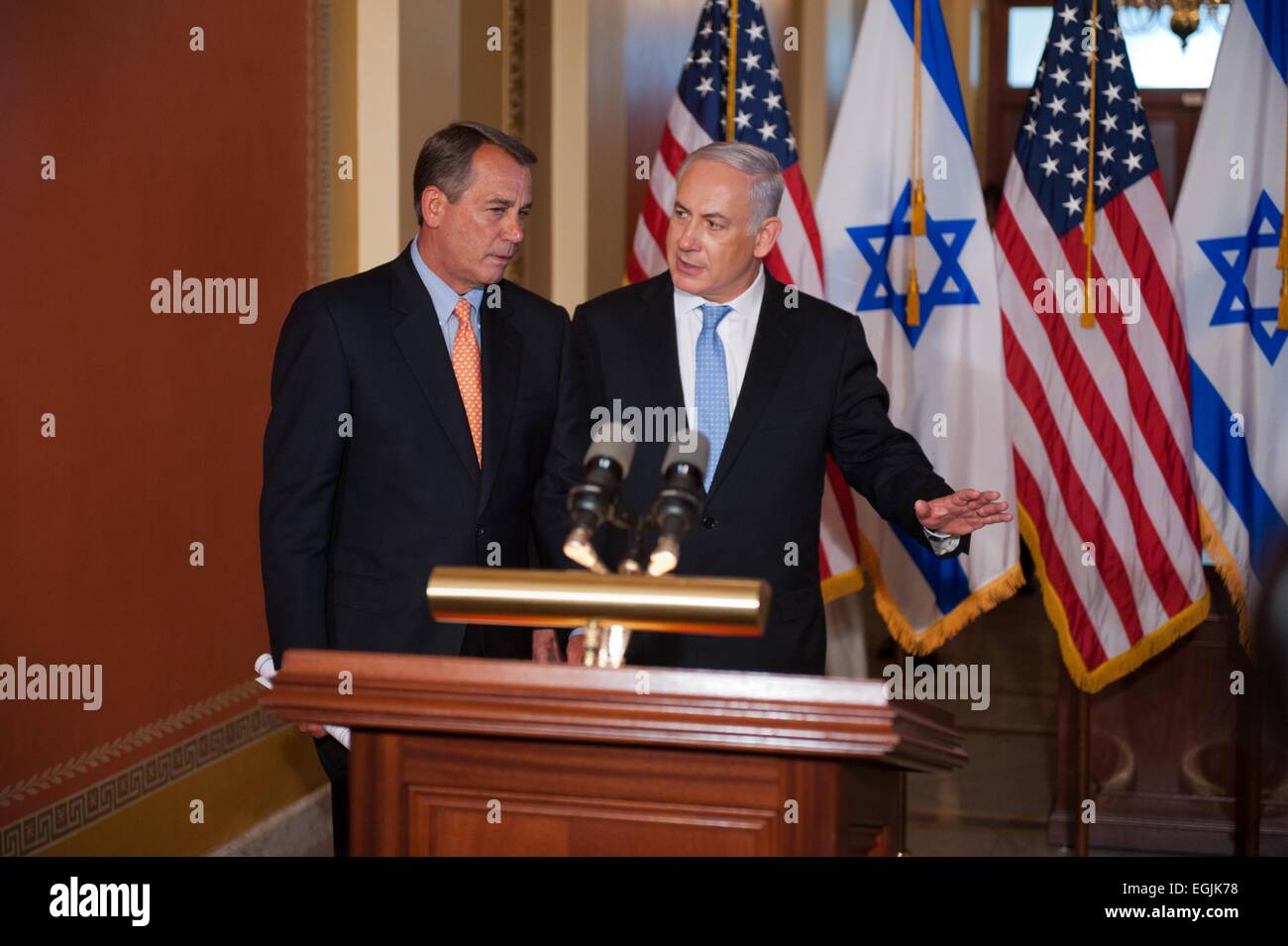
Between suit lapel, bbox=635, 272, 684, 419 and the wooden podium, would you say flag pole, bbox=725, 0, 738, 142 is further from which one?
the wooden podium

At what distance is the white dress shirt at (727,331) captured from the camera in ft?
9.86

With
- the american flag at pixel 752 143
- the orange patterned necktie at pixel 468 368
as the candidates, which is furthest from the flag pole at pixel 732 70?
the orange patterned necktie at pixel 468 368

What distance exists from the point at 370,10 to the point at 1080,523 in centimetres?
251

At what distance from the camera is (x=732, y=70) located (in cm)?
480

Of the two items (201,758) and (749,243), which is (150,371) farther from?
(749,243)

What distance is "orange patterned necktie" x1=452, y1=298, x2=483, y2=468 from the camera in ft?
9.16

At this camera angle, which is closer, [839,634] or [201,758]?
[201,758]

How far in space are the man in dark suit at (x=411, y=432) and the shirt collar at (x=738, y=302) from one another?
0.34 m

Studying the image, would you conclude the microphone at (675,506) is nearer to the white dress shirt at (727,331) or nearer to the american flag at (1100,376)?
the white dress shirt at (727,331)

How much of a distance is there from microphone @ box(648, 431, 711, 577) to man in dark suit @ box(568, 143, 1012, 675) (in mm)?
1053

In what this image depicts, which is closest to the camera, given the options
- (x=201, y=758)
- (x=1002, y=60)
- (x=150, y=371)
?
(x=150, y=371)

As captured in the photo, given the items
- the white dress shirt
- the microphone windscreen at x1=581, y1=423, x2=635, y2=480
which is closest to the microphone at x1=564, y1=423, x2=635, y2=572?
the microphone windscreen at x1=581, y1=423, x2=635, y2=480
